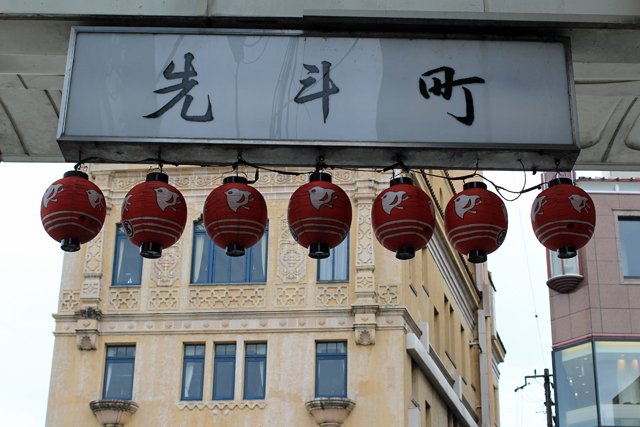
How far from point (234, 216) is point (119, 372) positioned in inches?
694

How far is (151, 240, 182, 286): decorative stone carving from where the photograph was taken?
75.8ft

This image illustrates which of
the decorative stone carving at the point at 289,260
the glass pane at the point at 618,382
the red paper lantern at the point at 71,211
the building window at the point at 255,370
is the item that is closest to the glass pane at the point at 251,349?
the building window at the point at 255,370

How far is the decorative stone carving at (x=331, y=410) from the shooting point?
20.9 meters

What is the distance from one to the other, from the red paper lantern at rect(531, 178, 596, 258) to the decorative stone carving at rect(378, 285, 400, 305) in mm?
16145

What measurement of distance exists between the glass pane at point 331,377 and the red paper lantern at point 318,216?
16.0m

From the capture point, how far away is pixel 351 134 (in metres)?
5.49

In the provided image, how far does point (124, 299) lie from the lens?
23016 millimetres

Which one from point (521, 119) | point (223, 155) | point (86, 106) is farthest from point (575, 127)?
point (86, 106)

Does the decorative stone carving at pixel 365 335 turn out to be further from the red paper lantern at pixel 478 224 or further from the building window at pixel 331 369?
the red paper lantern at pixel 478 224

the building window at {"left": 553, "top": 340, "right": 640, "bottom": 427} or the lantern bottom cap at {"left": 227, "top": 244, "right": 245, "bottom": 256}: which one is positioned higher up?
the building window at {"left": 553, "top": 340, "right": 640, "bottom": 427}

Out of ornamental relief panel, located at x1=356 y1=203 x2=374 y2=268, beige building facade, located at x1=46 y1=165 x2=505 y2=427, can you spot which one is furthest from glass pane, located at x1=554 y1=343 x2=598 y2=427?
ornamental relief panel, located at x1=356 y1=203 x2=374 y2=268

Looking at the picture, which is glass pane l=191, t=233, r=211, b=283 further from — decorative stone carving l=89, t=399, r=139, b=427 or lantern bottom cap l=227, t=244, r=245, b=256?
lantern bottom cap l=227, t=244, r=245, b=256

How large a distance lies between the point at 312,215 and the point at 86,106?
5.48 feet

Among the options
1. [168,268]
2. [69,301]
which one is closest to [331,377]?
[168,268]
